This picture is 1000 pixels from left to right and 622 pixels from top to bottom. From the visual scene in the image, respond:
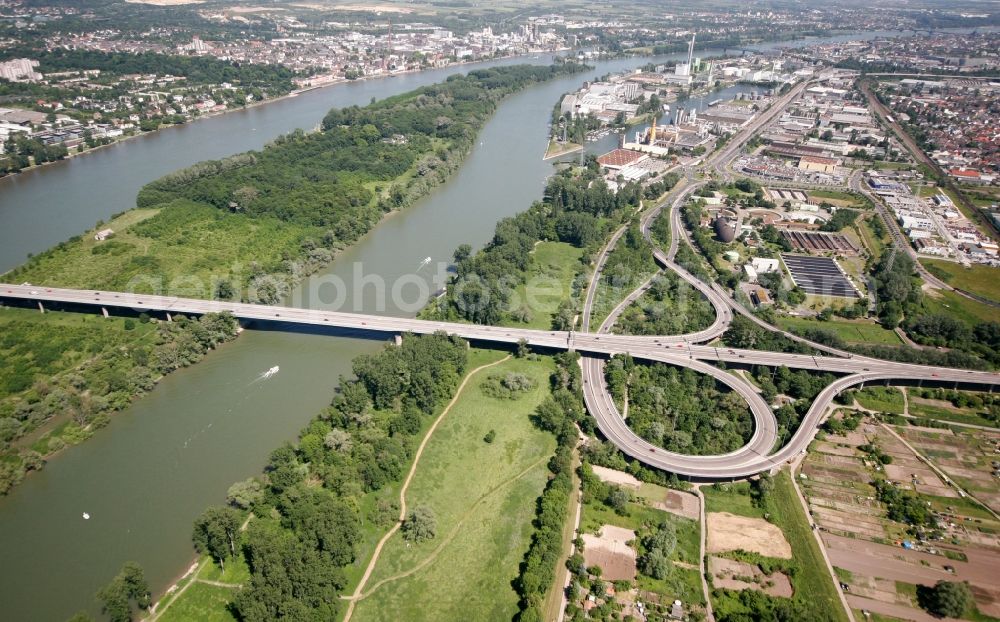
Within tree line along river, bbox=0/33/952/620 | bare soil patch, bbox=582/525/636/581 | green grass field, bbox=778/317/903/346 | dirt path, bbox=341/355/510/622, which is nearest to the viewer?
dirt path, bbox=341/355/510/622

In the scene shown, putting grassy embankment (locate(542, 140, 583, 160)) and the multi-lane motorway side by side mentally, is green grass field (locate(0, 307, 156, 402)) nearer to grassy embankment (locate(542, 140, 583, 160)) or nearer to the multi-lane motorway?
the multi-lane motorway

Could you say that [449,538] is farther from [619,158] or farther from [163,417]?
[619,158]

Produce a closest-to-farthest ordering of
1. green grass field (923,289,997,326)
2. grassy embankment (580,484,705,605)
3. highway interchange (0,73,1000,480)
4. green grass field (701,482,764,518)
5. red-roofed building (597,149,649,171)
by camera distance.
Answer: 1. grassy embankment (580,484,705,605)
2. green grass field (701,482,764,518)
3. highway interchange (0,73,1000,480)
4. green grass field (923,289,997,326)
5. red-roofed building (597,149,649,171)

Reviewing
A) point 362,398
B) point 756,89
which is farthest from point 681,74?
point 362,398

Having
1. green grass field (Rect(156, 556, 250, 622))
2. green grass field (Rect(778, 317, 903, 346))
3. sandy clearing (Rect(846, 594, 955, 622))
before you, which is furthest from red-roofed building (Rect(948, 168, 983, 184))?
green grass field (Rect(156, 556, 250, 622))

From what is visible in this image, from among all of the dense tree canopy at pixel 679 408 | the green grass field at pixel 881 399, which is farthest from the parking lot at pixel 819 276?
the dense tree canopy at pixel 679 408

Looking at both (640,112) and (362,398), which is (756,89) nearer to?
(640,112)
